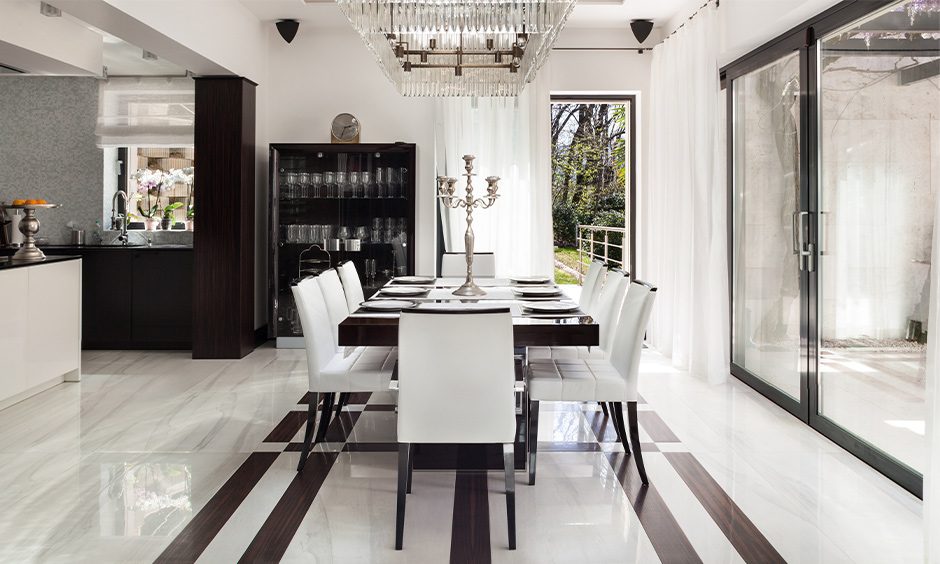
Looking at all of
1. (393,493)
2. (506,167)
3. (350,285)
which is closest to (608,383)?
(393,493)

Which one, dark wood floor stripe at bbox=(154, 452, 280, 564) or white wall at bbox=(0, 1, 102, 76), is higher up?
white wall at bbox=(0, 1, 102, 76)

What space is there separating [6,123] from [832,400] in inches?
265

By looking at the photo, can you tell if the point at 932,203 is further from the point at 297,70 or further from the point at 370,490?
the point at 297,70

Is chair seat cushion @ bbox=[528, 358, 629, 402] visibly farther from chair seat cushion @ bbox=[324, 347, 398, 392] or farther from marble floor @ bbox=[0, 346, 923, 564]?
chair seat cushion @ bbox=[324, 347, 398, 392]

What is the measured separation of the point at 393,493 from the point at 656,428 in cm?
160

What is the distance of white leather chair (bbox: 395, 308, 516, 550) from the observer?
2.25 meters

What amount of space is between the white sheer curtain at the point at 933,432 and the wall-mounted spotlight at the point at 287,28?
198 inches

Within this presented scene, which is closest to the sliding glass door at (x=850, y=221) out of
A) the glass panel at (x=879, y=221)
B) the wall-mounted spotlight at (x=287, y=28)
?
the glass panel at (x=879, y=221)

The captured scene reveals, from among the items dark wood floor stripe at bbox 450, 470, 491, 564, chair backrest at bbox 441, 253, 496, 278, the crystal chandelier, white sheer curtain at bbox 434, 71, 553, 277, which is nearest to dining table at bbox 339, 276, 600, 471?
dark wood floor stripe at bbox 450, 470, 491, 564

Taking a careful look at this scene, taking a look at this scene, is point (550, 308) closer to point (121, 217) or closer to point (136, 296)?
point (136, 296)

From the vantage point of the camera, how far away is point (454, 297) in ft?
11.4

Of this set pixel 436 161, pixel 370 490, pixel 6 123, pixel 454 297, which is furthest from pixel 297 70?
pixel 370 490

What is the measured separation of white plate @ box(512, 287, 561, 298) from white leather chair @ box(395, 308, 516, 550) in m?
1.26

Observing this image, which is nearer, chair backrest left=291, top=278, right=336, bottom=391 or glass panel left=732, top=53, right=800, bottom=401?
chair backrest left=291, top=278, right=336, bottom=391
